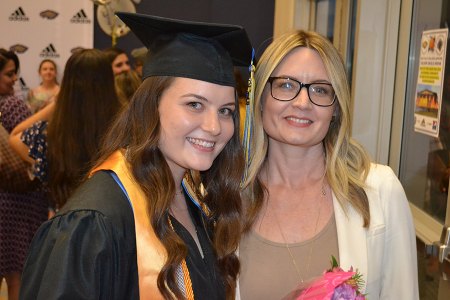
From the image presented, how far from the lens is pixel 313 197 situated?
224cm

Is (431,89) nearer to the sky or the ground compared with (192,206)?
nearer to the sky

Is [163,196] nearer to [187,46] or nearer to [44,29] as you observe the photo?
[187,46]

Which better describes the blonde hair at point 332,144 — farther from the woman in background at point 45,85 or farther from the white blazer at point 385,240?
the woman in background at point 45,85

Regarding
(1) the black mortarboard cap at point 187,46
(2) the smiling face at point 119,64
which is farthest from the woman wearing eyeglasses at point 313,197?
(2) the smiling face at point 119,64

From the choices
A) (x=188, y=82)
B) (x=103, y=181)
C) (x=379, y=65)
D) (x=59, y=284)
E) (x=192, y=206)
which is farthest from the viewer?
(x=379, y=65)

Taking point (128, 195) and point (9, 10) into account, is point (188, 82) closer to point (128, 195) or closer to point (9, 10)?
point (128, 195)

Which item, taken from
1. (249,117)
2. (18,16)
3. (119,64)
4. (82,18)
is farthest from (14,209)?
(18,16)

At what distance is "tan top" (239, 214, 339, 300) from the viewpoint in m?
2.04

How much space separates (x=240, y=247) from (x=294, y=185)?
0.33 m

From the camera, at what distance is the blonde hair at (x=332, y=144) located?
215 centimetres

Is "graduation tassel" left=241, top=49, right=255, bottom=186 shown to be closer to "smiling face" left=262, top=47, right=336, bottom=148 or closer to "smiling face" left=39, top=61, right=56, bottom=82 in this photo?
"smiling face" left=262, top=47, right=336, bottom=148

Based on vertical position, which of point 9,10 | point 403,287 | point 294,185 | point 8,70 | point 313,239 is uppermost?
point 9,10

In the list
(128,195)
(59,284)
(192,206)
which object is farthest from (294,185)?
(59,284)

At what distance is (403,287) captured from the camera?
82.7 inches
